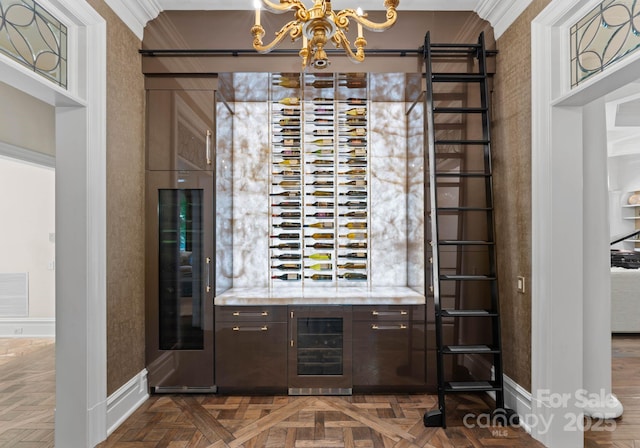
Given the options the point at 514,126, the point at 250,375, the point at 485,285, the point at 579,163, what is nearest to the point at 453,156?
the point at 514,126

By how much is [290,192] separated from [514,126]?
6.86ft

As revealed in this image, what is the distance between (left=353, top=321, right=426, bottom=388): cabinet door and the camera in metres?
3.08

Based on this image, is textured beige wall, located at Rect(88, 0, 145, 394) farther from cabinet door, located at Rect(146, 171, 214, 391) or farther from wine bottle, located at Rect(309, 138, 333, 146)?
wine bottle, located at Rect(309, 138, 333, 146)

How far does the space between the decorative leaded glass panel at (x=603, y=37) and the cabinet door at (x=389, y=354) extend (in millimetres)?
2184

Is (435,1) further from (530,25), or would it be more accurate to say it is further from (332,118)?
(332,118)

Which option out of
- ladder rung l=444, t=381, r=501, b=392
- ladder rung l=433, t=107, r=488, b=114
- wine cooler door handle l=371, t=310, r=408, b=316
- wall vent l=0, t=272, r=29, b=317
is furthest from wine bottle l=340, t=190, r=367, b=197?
wall vent l=0, t=272, r=29, b=317

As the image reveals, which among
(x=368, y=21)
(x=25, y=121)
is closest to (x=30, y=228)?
(x=25, y=121)

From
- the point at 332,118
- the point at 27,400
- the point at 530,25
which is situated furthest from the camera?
the point at 332,118

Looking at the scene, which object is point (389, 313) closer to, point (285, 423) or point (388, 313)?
point (388, 313)

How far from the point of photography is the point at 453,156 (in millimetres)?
3135

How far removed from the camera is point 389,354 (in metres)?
3.09

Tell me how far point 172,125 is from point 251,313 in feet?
5.84

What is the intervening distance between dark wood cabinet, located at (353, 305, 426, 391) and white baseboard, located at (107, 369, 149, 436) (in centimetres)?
181

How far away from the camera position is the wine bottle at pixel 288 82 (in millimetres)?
3207
